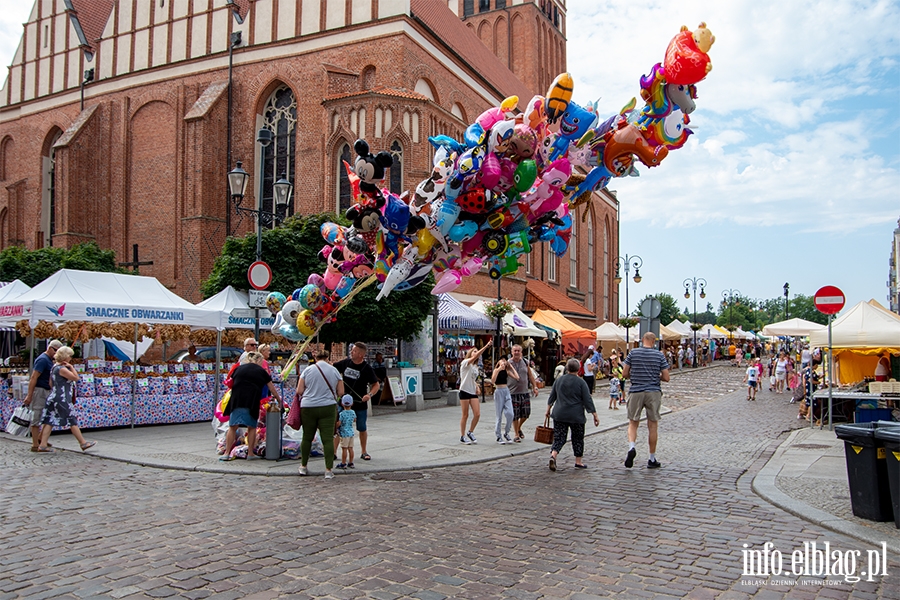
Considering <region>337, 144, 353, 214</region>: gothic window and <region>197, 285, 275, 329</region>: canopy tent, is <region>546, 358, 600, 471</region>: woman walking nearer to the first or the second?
<region>197, 285, 275, 329</region>: canopy tent

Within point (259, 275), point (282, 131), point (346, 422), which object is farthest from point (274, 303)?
point (282, 131)

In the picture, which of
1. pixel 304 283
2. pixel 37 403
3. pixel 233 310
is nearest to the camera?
pixel 37 403

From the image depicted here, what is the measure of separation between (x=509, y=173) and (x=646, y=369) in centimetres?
348

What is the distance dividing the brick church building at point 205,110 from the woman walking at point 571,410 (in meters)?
16.4

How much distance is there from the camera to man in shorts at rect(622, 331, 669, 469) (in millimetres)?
9602

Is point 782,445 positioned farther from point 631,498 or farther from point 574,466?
point 631,498

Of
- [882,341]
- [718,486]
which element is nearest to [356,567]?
[718,486]

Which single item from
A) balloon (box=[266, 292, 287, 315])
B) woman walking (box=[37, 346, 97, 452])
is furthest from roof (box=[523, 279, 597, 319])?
woman walking (box=[37, 346, 97, 452])

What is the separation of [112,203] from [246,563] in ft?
102

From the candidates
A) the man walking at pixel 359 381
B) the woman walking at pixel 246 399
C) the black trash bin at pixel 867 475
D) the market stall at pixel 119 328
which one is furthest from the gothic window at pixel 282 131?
the black trash bin at pixel 867 475

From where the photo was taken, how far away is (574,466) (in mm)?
9961

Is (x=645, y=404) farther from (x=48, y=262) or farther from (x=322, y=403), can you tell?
(x=48, y=262)

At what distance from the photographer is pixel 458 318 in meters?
21.6

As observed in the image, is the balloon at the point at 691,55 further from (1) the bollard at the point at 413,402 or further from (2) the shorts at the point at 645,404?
(1) the bollard at the point at 413,402
